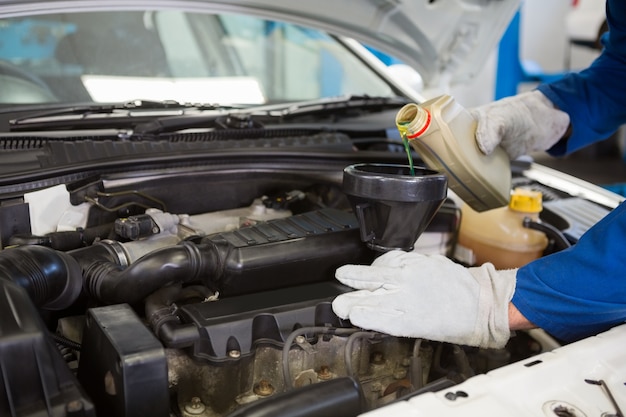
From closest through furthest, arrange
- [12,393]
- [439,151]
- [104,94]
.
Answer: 1. [12,393]
2. [439,151]
3. [104,94]

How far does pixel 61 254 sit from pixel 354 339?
0.48 m

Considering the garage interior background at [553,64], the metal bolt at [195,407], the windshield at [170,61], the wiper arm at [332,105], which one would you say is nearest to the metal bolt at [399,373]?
the metal bolt at [195,407]

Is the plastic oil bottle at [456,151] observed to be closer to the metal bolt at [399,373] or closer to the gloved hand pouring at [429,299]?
the gloved hand pouring at [429,299]

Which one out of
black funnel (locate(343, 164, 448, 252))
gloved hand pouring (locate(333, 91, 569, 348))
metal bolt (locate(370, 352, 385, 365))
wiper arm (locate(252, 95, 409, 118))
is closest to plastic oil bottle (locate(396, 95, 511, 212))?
black funnel (locate(343, 164, 448, 252))

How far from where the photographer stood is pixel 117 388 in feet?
2.60

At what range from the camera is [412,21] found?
5.50 ft

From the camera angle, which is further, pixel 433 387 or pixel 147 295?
pixel 147 295

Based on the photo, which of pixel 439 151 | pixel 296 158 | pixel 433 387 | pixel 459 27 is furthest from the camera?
pixel 459 27

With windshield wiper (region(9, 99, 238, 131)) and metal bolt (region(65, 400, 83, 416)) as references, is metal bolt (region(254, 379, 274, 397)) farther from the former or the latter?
windshield wiper (region(9, 99, 238, 131))

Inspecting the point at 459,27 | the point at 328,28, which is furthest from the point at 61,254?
the point at 459,27

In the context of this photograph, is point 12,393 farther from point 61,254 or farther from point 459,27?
point 459,27

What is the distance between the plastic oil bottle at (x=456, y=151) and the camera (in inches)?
47.3

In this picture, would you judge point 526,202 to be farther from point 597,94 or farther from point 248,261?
point 248,261

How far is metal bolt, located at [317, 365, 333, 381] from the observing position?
3.27 ft
